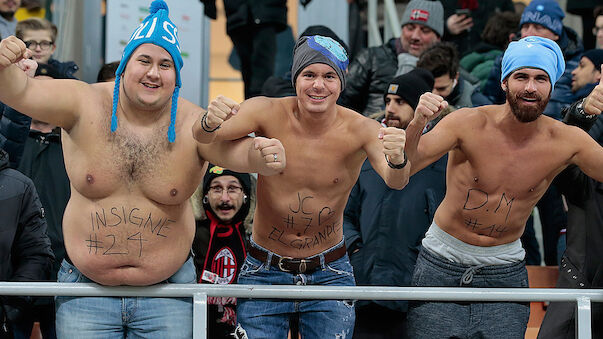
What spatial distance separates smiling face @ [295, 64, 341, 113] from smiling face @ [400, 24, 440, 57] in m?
2.57

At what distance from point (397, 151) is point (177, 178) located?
0.99 meters

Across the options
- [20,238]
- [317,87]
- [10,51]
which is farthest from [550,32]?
[10,51]

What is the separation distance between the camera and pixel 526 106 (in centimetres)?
451

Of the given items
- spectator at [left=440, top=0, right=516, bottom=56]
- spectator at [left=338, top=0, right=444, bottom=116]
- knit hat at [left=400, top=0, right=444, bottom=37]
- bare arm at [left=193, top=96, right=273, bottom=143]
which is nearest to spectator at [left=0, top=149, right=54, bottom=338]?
bare arm at [left=193, top=96, right=273, bottom=143]

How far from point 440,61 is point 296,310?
95.9 inches

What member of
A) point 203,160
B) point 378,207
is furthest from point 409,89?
point 203,160

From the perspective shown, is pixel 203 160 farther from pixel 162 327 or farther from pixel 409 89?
pixel 409 89

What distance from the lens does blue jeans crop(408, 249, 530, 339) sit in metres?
4.45

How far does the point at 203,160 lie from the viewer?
418cm

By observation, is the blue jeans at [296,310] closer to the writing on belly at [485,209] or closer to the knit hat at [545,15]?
the writing on belly at [485,209]

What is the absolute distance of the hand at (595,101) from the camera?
4.46 m

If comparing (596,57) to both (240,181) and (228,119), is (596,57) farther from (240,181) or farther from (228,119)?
(228,119)

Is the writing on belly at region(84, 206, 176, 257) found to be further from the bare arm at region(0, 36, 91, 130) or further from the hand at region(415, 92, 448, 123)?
the hand at region(415, 92, 448, 123)

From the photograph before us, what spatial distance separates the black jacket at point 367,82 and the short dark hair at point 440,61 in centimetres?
56
